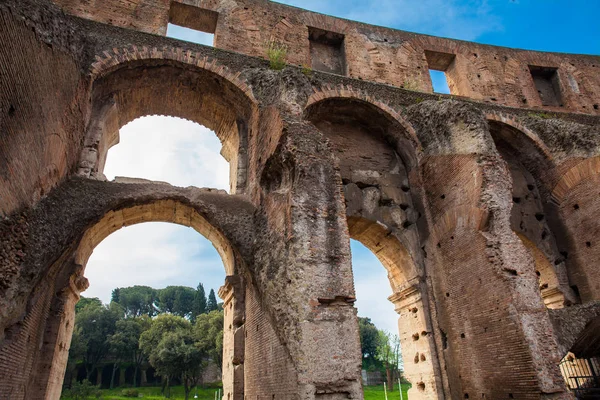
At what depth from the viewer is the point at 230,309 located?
25.3ft

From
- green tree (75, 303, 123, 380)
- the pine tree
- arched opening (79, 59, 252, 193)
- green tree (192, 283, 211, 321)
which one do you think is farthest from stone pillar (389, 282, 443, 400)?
green tree (192, 283, 211, 321)

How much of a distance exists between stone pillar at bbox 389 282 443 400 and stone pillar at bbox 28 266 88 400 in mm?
6080

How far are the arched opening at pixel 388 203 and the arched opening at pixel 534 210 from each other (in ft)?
8.01

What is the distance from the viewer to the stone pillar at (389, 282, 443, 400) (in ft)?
24.7

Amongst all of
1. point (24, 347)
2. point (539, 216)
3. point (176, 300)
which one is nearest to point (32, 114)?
point (24, 347)

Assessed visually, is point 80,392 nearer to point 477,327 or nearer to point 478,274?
point 477,327

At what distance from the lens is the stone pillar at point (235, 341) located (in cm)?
696

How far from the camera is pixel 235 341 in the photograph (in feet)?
23.4

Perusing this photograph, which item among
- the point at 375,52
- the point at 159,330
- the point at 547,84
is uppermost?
→ the point at 547,84

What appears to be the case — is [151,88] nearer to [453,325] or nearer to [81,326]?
[453,325]

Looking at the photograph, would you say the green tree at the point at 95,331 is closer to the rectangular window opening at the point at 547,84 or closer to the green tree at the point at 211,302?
the green tree at the point at 211,302

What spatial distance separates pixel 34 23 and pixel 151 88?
9.34 ft

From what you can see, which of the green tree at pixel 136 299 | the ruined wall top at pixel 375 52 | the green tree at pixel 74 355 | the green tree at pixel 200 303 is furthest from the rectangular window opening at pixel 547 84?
the green tree at pixel 136 299

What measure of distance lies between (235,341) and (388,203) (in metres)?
4.07
